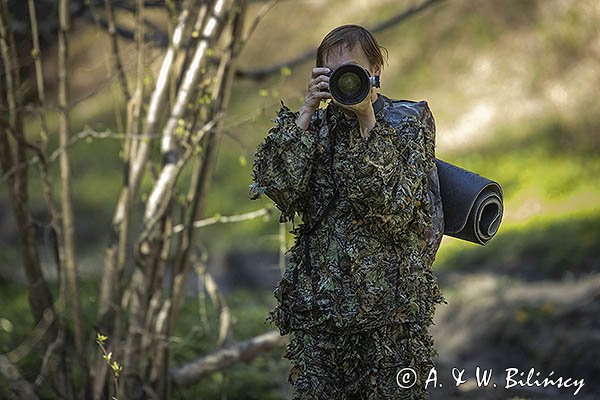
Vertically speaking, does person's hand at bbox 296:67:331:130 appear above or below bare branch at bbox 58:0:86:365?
below

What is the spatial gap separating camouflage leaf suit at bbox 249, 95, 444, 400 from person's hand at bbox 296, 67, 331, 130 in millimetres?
64

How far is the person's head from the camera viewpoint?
2.78 meters

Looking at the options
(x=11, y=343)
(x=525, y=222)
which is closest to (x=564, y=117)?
(x=525, y=222)

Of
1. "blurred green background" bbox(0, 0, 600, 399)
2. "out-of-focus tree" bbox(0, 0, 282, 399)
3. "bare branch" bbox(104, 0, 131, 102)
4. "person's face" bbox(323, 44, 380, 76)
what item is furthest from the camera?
"blurred green background" bbox(0, 0, 600, 399)

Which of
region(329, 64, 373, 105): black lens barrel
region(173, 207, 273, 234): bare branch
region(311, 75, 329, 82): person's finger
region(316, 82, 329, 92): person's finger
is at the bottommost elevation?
region(329, 64, 373, 105): black lens barrel

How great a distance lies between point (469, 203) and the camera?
3010 mm

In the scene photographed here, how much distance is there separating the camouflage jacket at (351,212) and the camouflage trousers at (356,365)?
55 mm

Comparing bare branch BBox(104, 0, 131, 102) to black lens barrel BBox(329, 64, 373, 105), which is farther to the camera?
bare branch BBox(104, 0, 131, 102)

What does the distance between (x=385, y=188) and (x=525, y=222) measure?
21.7 feet

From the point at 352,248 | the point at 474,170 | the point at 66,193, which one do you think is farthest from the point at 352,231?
the point at 474,170

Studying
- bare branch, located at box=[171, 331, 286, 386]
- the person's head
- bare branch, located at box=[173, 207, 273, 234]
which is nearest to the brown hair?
the person's head

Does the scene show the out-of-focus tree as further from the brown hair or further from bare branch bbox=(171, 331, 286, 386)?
the brown hair

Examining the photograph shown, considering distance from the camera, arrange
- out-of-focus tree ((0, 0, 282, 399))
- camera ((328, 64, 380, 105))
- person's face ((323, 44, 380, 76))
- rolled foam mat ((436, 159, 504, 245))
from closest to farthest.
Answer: camera ((328, 64, 380, 105))
person's face ((323, 44, 380, 76))
rolled foam mat ((436, 159, 504, 245))
out-of-focus tree ((0, 0, 282, 399))

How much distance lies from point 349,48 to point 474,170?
819 cm
